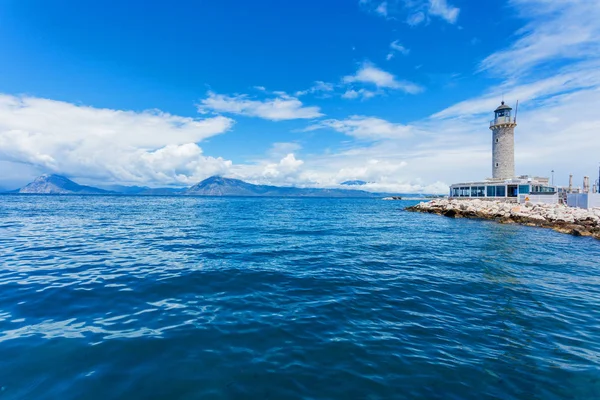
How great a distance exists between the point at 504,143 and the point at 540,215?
30705mm

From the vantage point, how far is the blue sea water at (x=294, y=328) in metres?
5.63

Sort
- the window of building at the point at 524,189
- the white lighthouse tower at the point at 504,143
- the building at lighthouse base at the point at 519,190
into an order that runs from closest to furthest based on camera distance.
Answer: the building at lighthouse base at the point at 519,190
the window of building at the point at 524,189
the white lighthouse tower at the point at 504,143

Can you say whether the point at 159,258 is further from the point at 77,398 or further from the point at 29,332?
the point at 77,398

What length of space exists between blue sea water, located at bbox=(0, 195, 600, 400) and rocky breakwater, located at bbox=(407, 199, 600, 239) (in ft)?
59.9

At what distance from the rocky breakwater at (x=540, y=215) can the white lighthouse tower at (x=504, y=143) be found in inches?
727

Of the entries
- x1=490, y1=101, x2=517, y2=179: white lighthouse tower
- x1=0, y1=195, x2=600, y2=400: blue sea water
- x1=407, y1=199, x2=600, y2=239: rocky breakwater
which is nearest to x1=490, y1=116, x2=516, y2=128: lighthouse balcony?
x1=490, y1=101, x2=517, y2=179: white lighthouse tower

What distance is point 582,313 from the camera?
9.36 m

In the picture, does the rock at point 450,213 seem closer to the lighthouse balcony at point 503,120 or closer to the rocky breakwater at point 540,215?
the rocky breakwater at point 540,215

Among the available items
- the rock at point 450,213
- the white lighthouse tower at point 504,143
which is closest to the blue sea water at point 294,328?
the rock at point 450,213

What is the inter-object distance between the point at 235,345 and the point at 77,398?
9.89 ft

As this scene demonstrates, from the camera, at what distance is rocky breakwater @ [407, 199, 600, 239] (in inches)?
1165

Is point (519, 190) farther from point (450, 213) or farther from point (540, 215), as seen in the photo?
point (540, 215)

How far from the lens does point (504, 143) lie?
62188 millimetres

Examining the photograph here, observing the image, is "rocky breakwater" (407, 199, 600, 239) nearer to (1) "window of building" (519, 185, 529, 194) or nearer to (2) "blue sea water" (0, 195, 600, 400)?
(1) "window of building" (519, 185, 529, 194)
